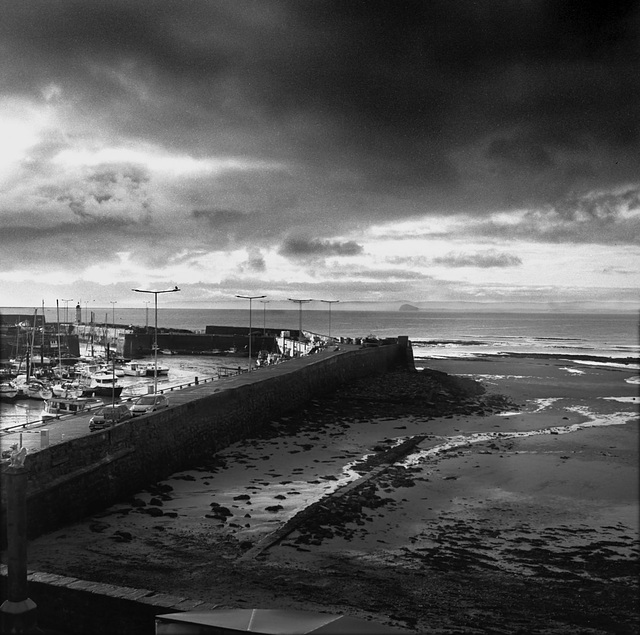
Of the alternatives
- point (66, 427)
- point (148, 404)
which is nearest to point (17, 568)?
point (66, 427)

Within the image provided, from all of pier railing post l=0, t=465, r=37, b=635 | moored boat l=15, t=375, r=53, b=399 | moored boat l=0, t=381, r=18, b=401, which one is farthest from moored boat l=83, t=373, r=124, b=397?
pier railing post l=0, t=465, r=37, b=635

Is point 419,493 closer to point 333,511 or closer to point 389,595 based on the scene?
point 333,511

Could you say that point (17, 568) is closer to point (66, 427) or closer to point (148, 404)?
point (66, 427)

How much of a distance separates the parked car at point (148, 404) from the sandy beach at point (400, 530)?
9.78ft

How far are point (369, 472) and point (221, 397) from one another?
797 centimetres

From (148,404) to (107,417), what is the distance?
3123 millimetres

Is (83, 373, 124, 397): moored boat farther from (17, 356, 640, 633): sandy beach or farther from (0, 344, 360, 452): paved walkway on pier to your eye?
(17, 356, 640, 633): sandy beach

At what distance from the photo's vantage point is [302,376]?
39438 mm

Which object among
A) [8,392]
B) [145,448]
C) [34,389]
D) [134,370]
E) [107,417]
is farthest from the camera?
[134,370]

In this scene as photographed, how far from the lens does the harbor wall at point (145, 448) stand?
16984mm

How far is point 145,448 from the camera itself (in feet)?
72.3

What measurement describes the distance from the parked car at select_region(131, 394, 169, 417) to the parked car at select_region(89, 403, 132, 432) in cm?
108

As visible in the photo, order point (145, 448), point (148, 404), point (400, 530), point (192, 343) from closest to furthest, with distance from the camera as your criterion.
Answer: point (400, 530), point (145, 448), point (148, 404), point (192, 343)

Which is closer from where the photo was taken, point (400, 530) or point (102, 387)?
point (400, 530)
